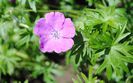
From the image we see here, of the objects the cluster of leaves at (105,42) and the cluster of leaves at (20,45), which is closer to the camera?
the cluster of leaves at (105,42)

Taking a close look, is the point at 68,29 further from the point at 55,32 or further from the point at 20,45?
the point at 20,45

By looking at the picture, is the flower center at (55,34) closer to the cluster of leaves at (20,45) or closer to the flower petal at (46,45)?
the flower petal at (46,45)

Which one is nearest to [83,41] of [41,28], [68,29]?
[68,29]

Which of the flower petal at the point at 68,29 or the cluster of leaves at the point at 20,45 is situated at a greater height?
the flower petal at the point at 68,29

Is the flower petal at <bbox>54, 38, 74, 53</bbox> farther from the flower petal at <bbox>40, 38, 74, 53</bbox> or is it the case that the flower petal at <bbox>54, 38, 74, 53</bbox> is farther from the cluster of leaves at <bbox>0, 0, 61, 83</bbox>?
the cluster of leaves at <bbox>0, 0, 61, 83</bbox>

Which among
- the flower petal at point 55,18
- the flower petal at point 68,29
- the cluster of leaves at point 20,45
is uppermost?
the flower petal at point 55,18

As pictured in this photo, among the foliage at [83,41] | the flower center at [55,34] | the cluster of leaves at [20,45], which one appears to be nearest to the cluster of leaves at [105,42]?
the foliage at [83,41]

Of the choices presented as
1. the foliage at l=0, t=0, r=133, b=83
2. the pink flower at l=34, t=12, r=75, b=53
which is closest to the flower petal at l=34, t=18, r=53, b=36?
the pink flower at l=34, t=12, r=75, b=53
